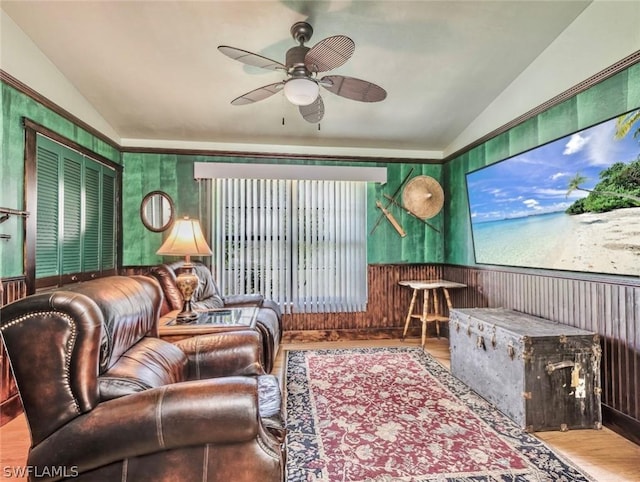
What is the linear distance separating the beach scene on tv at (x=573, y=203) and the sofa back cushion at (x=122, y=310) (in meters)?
2.82

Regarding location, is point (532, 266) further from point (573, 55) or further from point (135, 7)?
point (135, 7)

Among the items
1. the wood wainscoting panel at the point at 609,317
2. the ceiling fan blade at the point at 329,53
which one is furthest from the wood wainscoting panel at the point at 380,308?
the ceiling fan blade at the point at 329,53

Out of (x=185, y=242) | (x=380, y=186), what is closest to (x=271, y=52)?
(x=185, y=242)

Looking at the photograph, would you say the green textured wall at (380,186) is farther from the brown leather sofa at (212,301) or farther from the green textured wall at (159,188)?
the brown leather sofa at (212,301)

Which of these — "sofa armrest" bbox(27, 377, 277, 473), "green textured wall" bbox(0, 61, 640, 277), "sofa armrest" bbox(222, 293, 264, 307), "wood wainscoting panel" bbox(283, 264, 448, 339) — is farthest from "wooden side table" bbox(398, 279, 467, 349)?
"sofa armrest" bbox(27, 377, 277, 473)

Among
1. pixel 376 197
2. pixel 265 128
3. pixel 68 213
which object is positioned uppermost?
pixel 265 128

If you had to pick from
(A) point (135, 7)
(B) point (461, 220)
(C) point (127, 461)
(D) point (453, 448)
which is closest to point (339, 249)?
(B) point (461, 220)

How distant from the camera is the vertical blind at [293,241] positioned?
13.9 feet

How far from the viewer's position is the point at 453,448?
1968 millimetres

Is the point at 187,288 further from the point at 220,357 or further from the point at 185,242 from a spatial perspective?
the point at 220,357

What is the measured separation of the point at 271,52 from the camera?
262 centimetres

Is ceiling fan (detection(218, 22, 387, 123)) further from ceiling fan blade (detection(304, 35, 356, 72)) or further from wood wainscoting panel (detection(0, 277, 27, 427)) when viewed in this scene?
wood wainscoting panel (detection(0, 277, 27, 427))

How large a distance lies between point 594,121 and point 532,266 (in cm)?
119

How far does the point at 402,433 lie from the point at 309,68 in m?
2.38
